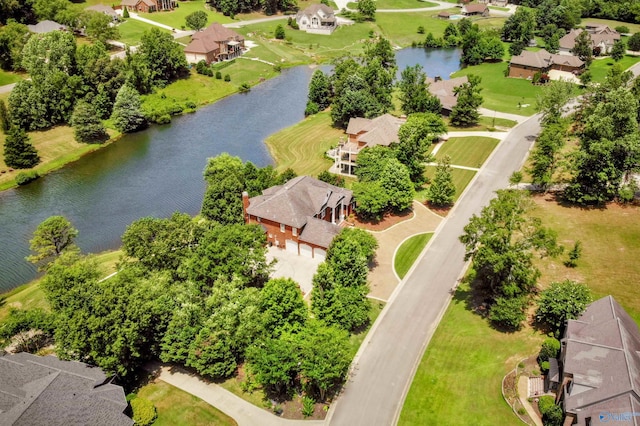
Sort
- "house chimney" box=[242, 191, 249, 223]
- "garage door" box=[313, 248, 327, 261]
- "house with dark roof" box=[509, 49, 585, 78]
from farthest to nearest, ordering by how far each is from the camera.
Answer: "house with dark roof" box=[509, 49, 585, 78] < "house chimney" box=[242, 191, 249, 223] < "garage door" box=[313, 248, 327, 261]

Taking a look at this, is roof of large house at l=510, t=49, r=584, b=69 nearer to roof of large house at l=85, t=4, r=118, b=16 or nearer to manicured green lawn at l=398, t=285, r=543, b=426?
manicured green lawn at l=398, t=285, r=543, b=426

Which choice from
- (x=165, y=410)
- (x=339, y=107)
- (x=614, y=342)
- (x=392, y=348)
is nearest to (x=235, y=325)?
(x=165, y=410)

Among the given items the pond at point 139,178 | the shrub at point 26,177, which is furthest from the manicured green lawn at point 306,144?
the shrub at point 26,177

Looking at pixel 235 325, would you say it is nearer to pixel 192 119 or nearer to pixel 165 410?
pixel 165 410

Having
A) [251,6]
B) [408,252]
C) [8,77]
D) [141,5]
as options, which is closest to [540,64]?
[408,252]

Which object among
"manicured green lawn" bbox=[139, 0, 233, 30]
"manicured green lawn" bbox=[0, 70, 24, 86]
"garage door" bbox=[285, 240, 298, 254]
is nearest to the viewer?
"garage door" bbox=[285, 240, 298, 254]

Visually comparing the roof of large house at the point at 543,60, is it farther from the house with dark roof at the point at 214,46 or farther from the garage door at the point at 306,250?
the garage door at the point at 306,250

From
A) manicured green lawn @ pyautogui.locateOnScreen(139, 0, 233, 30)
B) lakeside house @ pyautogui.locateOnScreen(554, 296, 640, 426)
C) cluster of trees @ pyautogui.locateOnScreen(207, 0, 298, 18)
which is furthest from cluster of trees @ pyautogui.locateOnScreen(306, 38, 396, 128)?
cluster of trees @ pyautogui.locateOnScreen(207, 0, 298, 18)

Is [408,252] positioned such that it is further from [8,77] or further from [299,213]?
[8,77]
